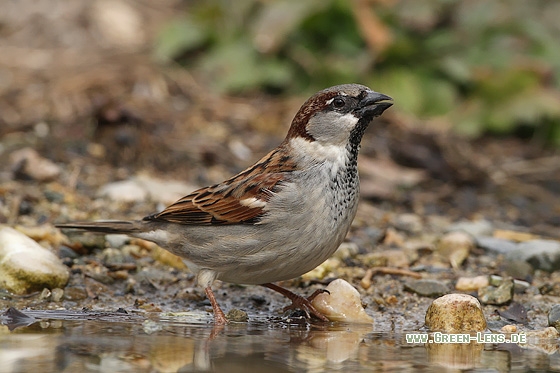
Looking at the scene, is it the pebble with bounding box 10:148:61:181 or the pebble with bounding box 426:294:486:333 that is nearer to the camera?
the pebble with bounding box 426:294:486:333

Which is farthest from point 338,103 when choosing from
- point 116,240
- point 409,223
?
point 409,223

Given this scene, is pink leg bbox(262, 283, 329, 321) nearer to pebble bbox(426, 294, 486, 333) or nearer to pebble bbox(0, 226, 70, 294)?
pebble bbox(426, 294, 486, 333)

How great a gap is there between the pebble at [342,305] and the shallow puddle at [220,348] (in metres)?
0.12

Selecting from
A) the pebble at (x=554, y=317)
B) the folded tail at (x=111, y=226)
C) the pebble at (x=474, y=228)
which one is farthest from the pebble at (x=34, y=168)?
the pebble at (x=554, y=317)

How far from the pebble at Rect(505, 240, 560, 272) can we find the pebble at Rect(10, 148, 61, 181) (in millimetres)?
3598

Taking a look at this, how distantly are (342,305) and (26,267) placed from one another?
5.78 ft

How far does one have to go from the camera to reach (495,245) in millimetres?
6047

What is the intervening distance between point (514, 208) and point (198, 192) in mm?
3546

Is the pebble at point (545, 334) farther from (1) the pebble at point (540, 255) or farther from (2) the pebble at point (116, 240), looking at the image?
(2) the pebble at point (116, 240)

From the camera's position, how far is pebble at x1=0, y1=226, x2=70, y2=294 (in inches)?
185

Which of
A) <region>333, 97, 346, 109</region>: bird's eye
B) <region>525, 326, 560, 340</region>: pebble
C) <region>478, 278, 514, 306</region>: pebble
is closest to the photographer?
<region>525, 326, 560, 340</region>: pebble

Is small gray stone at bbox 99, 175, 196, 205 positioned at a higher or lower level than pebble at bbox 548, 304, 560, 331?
higher

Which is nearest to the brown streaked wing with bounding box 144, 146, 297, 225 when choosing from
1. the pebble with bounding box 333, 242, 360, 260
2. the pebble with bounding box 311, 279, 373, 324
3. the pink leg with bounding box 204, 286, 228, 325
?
the pink leg with bounding box 204, 286, 228, 325

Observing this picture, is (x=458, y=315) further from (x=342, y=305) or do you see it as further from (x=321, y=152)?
(x=321, y=152)
